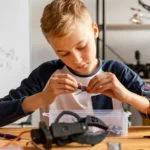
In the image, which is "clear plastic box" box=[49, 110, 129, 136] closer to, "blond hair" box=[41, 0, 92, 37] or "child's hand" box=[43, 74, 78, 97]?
"child's hand" box=[43, 74, 78, 97]

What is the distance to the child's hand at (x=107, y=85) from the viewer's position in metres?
0.83

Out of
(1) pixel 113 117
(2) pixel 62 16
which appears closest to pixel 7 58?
(2) pixel 62 16

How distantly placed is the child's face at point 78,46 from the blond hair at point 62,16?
0.02 metres

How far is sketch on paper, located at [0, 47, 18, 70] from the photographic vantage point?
2.00m

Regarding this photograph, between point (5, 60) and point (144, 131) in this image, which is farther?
point (5, 60)

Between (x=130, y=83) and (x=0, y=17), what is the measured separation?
1224 mm

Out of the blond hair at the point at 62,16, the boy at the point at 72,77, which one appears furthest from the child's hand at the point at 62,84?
the blond hair at the point at 62,16

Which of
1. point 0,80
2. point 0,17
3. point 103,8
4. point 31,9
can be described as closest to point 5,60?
point 0,80

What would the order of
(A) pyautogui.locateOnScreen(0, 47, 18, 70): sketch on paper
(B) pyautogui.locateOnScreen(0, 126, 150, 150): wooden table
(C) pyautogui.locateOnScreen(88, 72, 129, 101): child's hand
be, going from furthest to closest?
(A) pyautogui.locateOnScreen(0, 47, 18, 70): sketch on paper → (C) pyautogui.locateOnScreen(88, 72, 129, 101): child's hand → (B) pyautogui.locateOnScreen(0, 126, 150, 150): wooden table

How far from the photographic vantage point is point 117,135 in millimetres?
831

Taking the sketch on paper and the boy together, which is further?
the sketch on paper

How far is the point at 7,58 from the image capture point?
203 centimetres

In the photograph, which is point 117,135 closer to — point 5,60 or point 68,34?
point 68,34

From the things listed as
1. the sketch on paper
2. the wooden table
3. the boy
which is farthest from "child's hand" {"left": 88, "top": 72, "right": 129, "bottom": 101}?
the sketch on paper
